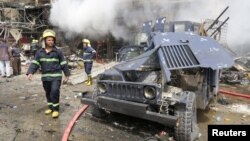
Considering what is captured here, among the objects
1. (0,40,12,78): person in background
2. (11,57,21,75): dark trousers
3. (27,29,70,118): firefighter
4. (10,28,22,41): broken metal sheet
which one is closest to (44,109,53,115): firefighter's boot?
(27,29,70,118): firefighter

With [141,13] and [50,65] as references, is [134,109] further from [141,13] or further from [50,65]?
[141,13]

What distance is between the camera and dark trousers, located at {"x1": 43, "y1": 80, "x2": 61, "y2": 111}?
6.23 metres

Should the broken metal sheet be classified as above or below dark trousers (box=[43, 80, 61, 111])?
above

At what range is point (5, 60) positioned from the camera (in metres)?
12.0

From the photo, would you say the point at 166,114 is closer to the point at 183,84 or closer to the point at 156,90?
the point at 156,90

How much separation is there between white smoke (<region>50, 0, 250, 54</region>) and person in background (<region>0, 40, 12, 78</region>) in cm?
426

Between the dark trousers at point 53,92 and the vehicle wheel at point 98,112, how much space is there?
0.82 meters

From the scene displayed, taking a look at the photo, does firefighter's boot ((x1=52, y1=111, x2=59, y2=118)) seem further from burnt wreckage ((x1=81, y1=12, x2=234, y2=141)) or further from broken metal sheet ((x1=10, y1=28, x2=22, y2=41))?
broken metal sheet ((x1=10, y1=28, x2=22, y2=41))

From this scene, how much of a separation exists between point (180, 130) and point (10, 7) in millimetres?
17865

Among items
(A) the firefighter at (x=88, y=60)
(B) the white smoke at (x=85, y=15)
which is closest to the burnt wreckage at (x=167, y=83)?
(A) the firefighter at (x=88, y=60)

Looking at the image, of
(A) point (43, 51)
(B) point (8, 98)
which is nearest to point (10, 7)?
(B) point (8, 98)

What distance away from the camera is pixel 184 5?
14281 millimetres

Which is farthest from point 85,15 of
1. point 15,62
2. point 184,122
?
point 184,122

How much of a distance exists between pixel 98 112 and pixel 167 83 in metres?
1.55
